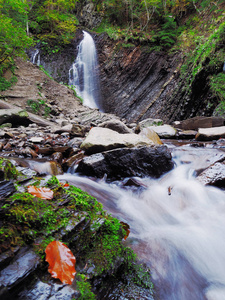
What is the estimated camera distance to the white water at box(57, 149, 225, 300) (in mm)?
1673

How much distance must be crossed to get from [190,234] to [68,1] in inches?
1064

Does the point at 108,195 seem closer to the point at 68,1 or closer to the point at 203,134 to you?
the point at 203,134

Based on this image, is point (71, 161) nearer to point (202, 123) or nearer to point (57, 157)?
point (57, 157)

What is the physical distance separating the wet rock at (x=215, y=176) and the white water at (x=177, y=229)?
0.13m

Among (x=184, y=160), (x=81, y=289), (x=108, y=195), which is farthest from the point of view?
(x=184, y=160)

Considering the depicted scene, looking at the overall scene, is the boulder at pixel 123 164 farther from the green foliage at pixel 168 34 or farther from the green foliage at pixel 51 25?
the green foliage at pixel 51 25

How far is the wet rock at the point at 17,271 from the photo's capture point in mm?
859

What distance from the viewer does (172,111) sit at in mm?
11273

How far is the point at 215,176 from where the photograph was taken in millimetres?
3457

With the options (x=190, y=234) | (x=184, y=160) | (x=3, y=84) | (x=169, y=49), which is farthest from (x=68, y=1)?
(x=190, y=234)

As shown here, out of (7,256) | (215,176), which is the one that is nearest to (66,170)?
(215,176)

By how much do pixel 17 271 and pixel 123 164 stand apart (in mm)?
3080

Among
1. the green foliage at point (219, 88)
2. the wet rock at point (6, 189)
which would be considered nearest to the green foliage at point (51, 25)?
the green foliage at point (219, 88)

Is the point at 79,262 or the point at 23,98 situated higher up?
the point at 23,98
